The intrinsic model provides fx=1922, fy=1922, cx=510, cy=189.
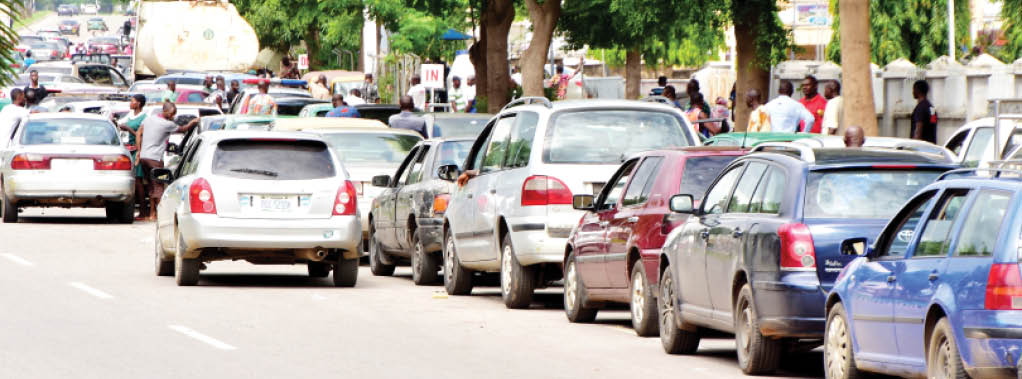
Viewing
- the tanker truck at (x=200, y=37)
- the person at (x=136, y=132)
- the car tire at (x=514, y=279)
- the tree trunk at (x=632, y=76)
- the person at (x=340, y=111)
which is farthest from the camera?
the tree trunk at (x=632, y=76)

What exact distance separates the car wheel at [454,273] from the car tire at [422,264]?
1.04 m

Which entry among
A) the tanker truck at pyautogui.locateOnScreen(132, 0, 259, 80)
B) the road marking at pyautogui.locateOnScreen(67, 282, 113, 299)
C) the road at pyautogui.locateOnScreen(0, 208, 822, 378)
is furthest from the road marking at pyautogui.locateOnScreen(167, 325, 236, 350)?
the tanker truck at pyautogui.locateOnScreen(132, 0, 259, 80)

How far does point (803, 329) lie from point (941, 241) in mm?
1800

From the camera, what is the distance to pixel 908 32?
209 feet

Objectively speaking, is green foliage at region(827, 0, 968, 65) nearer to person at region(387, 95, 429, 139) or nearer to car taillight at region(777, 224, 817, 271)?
person at region(387, 95, 429, 139)

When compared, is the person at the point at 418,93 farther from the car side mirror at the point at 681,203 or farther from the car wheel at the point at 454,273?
the car side mirror at the point at 681,203

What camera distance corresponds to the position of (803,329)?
36.0ft

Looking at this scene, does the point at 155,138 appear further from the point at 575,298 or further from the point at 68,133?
the point at 575,298

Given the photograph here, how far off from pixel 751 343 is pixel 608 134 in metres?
5.04

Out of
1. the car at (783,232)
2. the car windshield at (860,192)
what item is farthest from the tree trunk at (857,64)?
the car windshield at (860,192)

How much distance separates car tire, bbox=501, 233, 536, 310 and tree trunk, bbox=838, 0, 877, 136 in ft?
26.1

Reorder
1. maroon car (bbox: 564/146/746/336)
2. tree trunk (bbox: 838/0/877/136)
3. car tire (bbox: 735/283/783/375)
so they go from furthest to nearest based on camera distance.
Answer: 1. tree trunk (bbox: 838/0/877/136)
2. maroon car (bbox: 564/146/746/336)
3. car tire (bbox: 735/283/783/375)

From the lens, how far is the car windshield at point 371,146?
22500 mm

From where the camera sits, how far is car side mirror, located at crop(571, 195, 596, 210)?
48.5 ft
